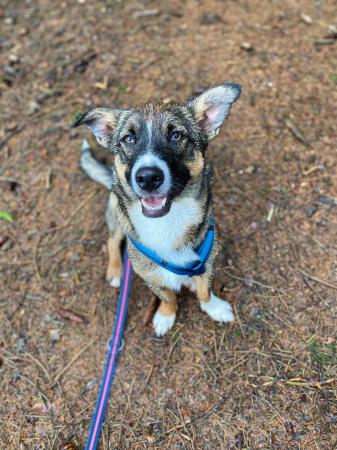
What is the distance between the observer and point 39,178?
495 cm

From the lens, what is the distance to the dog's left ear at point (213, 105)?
3.13 metres

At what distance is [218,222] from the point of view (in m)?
4.40

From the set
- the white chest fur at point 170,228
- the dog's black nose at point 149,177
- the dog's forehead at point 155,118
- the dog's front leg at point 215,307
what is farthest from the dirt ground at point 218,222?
the dog's black nose at point 149,177

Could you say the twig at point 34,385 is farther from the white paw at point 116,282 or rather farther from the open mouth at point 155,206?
the open mouth at point 155,206

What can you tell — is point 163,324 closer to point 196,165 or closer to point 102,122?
point 196,165

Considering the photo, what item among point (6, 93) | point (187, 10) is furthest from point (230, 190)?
point (6, 93)

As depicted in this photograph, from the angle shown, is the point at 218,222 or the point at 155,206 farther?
the point at 218,222

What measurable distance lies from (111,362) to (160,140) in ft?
7.01

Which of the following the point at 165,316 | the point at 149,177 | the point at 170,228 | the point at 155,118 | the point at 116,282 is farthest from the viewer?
the point at 116,282

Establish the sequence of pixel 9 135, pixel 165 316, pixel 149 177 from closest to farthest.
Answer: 1. pixel 149 177
2. pixel 165 316
3. pixel 9 135

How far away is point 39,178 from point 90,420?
9.46ft

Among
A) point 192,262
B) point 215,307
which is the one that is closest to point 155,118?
point 192,262

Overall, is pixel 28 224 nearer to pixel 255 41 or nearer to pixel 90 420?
pixel 90 420

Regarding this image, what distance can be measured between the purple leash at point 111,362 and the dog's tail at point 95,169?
0.97 metres
